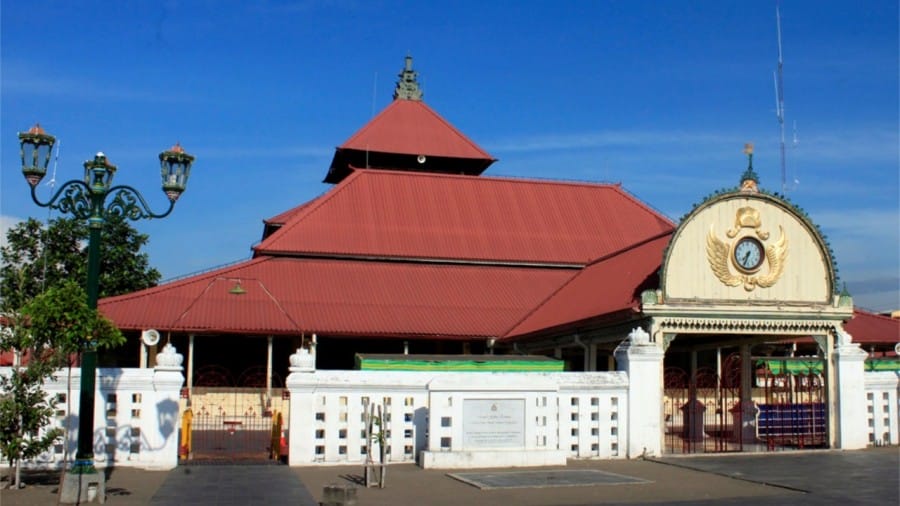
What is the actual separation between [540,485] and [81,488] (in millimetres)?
6094

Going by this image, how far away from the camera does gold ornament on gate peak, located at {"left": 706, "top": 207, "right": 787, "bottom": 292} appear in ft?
67.3

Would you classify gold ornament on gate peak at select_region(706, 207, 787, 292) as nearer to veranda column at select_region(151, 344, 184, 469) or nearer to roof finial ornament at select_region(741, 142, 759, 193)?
roof finial ornament at select_region(741, 142, 759, 193)

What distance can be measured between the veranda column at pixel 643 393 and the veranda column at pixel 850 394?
4295mm

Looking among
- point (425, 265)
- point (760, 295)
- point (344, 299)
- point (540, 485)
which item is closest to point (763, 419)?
point (760, 295)

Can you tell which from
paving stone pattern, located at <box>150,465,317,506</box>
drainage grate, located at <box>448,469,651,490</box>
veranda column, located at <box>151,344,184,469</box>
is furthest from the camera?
veranda column, located at <box>151,344,184,469</box>

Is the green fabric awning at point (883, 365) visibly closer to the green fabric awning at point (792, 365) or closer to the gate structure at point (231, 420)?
the green fabric awning at point (792, 365)

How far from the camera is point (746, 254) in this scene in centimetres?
2069

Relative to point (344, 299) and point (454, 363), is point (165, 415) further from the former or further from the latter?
point (344, 299)

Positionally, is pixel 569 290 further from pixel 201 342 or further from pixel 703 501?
pixel 703 501

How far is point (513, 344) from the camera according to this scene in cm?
2834

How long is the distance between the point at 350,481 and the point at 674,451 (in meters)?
7.69

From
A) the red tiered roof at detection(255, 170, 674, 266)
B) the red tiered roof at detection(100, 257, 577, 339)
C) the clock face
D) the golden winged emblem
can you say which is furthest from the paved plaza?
the red tiered roof at detection(255, 170, 674, 266)

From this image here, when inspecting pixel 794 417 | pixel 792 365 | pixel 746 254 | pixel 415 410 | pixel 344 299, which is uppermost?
pixel 746 254

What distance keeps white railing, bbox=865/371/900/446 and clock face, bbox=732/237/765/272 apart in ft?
10.8
